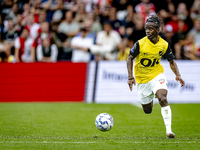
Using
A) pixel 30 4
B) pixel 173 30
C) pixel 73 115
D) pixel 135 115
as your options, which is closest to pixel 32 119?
pixel 73 115

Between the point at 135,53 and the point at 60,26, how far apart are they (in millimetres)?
8773

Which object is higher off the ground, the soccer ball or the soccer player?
the soccer player

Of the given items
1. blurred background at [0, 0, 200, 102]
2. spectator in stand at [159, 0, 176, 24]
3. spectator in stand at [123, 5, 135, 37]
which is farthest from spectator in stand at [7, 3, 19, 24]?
spectator in stand at [159, 0, 176, 24]

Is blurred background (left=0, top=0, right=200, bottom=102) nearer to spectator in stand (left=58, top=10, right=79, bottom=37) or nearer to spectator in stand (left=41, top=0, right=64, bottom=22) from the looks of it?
spectator in stand (left=58, top=10, right=79, bottom=37)

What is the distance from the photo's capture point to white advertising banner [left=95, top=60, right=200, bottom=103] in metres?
13.3

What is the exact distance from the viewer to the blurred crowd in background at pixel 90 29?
13.7 m

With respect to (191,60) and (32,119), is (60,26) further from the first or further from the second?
(32,119)

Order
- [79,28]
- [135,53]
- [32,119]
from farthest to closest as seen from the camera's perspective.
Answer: [79,28], [32,119], [135,53]

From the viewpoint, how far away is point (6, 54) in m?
14.9

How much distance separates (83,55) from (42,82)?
6.56 ft

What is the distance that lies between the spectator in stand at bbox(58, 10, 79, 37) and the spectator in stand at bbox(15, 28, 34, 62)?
1491 mm

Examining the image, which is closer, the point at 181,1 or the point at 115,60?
the point at 115,60

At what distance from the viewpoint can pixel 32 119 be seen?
8.62m

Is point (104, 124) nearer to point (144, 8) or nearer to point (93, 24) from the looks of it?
point (93, 24)
